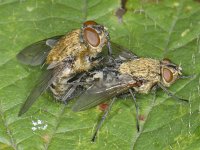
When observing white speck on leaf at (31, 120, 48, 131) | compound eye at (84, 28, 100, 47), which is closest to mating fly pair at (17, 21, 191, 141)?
compound eye at (84, 28, 100, 47)

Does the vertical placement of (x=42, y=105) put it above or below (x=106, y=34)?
below

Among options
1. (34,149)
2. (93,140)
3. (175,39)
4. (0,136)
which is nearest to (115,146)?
(93,140)

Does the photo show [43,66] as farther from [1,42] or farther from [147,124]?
[147,124]

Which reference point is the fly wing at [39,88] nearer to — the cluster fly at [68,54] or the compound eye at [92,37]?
the cluster fly at [68,54]

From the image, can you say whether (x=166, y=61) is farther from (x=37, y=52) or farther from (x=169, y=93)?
(x=37, y=52)

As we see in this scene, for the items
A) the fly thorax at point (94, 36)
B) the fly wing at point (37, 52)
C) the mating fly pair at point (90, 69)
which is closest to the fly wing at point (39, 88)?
the mating fly pair at point (90, 69)

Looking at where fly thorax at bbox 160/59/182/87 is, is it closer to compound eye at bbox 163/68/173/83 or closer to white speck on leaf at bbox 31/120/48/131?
compound eye at bbox 163/68/173/83
